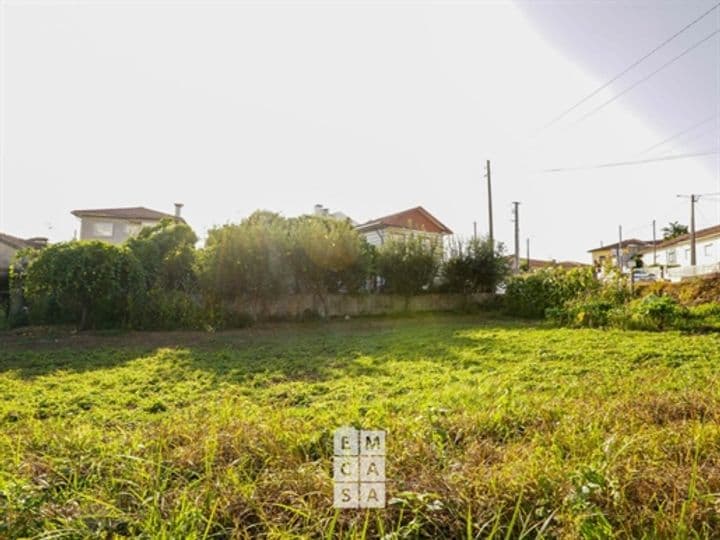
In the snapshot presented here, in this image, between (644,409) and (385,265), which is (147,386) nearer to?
(644,409)

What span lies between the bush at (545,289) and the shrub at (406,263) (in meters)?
3.04

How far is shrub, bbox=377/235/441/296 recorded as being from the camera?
13.7 m

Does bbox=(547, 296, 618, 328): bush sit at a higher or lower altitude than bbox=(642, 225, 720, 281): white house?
lower

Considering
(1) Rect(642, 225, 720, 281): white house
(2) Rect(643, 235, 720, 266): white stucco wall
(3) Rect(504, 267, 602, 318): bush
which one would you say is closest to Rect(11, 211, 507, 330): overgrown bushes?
(3) Rect(504, 267, 602, 318): bush

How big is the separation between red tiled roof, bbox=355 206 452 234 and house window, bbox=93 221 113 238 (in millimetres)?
16288

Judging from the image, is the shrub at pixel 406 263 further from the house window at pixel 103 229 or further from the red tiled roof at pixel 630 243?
the red tiled roof at pixel 630 243

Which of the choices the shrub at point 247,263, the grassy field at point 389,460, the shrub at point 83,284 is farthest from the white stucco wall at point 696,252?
the shrub at point 83,284

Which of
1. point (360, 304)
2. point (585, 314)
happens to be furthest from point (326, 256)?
point (585, 314)

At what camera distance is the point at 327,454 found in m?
1.87

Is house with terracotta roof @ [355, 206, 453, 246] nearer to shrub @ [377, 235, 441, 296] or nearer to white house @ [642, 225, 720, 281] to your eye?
shrub @ [377, 235, 441, 296]

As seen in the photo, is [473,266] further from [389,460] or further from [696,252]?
[696,252]

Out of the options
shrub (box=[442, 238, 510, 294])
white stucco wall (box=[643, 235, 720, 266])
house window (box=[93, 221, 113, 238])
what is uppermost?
house window (box=[93, 221, 113, 238])

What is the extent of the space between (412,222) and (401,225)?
4.14 ft

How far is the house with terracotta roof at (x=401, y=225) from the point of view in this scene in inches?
805
